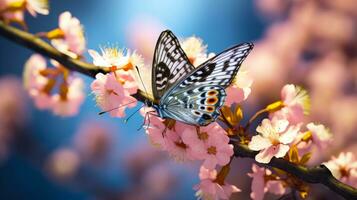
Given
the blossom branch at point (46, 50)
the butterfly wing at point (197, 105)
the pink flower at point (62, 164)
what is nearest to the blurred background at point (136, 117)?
the pink flower at point (62, 164)

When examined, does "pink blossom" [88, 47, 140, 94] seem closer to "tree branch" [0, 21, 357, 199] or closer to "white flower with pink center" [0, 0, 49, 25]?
"tree branch" [0, 21, 357, 199]

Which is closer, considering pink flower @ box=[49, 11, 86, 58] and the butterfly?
the butterfly

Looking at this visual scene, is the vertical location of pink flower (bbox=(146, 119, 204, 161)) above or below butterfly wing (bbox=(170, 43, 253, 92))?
below

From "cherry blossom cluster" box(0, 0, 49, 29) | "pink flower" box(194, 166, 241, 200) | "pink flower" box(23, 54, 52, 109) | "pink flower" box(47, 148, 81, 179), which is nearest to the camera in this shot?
"pink flower" box(194, 166, 241, 200)

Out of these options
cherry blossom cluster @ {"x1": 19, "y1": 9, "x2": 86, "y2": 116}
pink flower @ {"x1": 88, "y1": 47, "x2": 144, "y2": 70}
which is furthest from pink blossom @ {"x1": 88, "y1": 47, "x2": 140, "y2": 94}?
cherry blossom cluster @ {"x1": 19, "y1": 9, "x2": 86, "y2": 116}

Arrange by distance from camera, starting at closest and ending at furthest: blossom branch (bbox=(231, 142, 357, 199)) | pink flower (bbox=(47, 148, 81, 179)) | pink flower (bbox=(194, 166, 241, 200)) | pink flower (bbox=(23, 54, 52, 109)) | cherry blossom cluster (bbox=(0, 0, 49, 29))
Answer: blossom branch (bbox=(231, 142, 357, 199)) → pink flower (bbox=(194, 166, 241, 200)) → cherry blossom cluster (bbox=(0, 0, 49, 29)) → pink flower (bbox=(23, 54, 52, 109)) → pink flower (bbox=(47, 148, 81, 179))

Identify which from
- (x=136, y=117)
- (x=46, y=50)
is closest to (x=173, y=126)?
(x=46, y=50)

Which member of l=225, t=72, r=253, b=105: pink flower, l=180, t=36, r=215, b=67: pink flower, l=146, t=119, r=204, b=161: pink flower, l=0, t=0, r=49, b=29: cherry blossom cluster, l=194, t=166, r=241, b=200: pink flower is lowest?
l=194, t=166, r=241, b=200: pink flower

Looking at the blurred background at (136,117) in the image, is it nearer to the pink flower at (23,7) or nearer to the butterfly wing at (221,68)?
the pink flower at (23,7)
